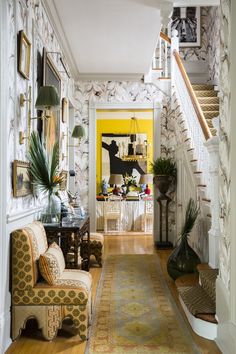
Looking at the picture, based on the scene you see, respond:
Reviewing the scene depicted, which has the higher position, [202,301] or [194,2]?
[194,2]

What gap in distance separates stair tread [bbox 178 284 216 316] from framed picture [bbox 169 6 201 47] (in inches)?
274

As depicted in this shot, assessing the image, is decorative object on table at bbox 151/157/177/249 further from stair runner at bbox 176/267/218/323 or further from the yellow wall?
the yellow wall

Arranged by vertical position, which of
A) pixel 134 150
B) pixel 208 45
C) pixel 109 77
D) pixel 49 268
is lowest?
pixel 49 268

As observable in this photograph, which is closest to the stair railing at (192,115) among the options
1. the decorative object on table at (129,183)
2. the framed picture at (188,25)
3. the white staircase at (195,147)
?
the white staircase at (195,147)

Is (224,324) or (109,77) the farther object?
(109,77)

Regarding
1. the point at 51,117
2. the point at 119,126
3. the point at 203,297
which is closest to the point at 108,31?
the point at 51,117

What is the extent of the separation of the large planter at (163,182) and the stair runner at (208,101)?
53.7 inches

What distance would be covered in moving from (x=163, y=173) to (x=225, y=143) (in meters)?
4.24

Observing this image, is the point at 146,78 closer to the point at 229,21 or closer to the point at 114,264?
the point at 114,264

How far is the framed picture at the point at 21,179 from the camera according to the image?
3.16 metres

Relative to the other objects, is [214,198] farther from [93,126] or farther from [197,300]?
[93,126]

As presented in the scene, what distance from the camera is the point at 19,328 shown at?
3.00 m

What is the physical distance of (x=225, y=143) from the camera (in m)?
2.94

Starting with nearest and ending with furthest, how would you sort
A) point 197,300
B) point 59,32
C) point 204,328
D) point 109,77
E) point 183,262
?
point 204,328
point 197,300
point 183,262
point 59,32
point 109,77
